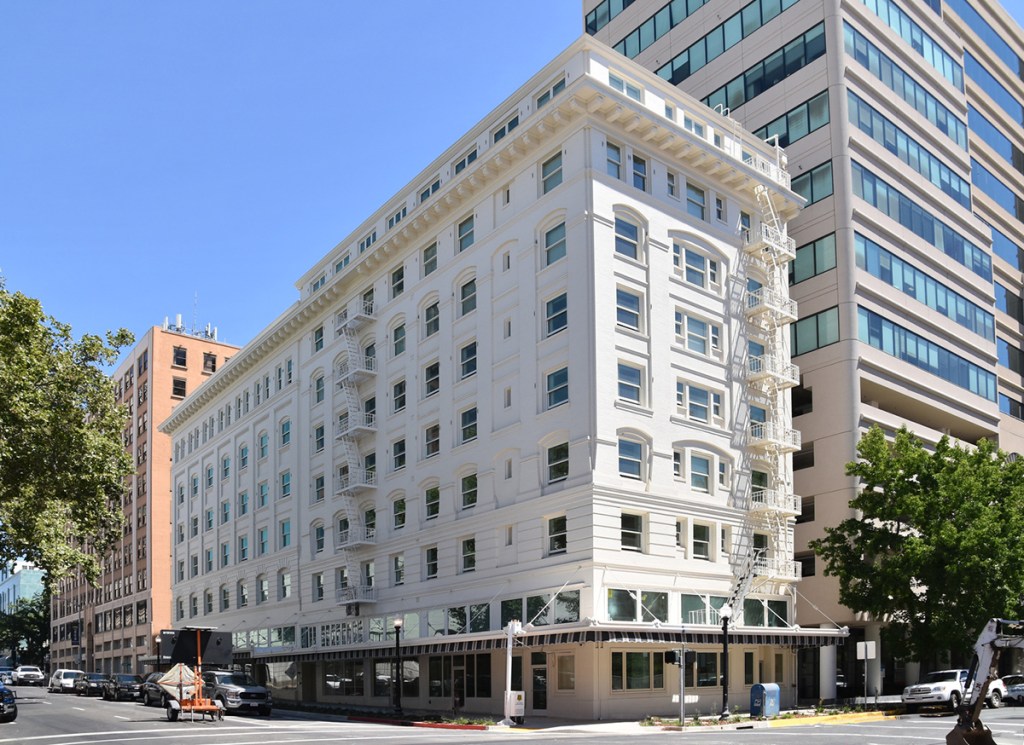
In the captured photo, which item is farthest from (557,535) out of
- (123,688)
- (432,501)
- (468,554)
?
(123,688)

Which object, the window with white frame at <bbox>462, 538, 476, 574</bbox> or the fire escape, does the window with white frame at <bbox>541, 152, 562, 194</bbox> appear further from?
the window with white frame at <bbox>462, 538, 476, 574</bbox>

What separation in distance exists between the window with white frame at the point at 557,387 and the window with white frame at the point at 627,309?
119 inches

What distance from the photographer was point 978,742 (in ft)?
45.2

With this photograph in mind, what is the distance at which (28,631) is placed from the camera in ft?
488

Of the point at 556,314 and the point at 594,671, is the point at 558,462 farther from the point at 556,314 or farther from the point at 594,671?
the point at 594,671

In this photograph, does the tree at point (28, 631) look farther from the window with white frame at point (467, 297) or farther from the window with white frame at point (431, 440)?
the window with white frame at point (467, 297)

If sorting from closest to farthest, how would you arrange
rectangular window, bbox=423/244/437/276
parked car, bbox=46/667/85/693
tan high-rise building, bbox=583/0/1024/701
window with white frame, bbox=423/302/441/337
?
window with white frame, bbox=423/302/441/337 < tan high-rise building, bbox=583/0/1024/701 < rectangular window, bbox=423/244/437/276 < parked car, bbox=46/667/85/693

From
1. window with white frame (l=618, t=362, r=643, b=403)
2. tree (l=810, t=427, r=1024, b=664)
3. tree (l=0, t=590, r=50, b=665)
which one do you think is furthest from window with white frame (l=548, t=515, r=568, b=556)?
tree (l=0, t=590, r=50, b=665)

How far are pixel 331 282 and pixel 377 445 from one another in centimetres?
1086

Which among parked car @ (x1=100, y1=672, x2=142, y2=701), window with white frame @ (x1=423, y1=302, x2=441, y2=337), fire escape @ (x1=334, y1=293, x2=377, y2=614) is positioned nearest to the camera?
window with white frame @ (x1=423, y1=302, x2=441, y2=337)

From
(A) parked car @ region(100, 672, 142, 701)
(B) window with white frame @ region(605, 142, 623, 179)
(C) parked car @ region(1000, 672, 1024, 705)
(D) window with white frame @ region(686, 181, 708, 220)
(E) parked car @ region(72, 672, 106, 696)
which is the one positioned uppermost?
(B) window with white frame @ region(605, 142, 623, 179)

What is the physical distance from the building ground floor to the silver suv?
5738 millimetres

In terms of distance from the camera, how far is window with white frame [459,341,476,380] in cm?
4747

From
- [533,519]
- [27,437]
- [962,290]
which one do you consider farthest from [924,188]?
[27,437]
